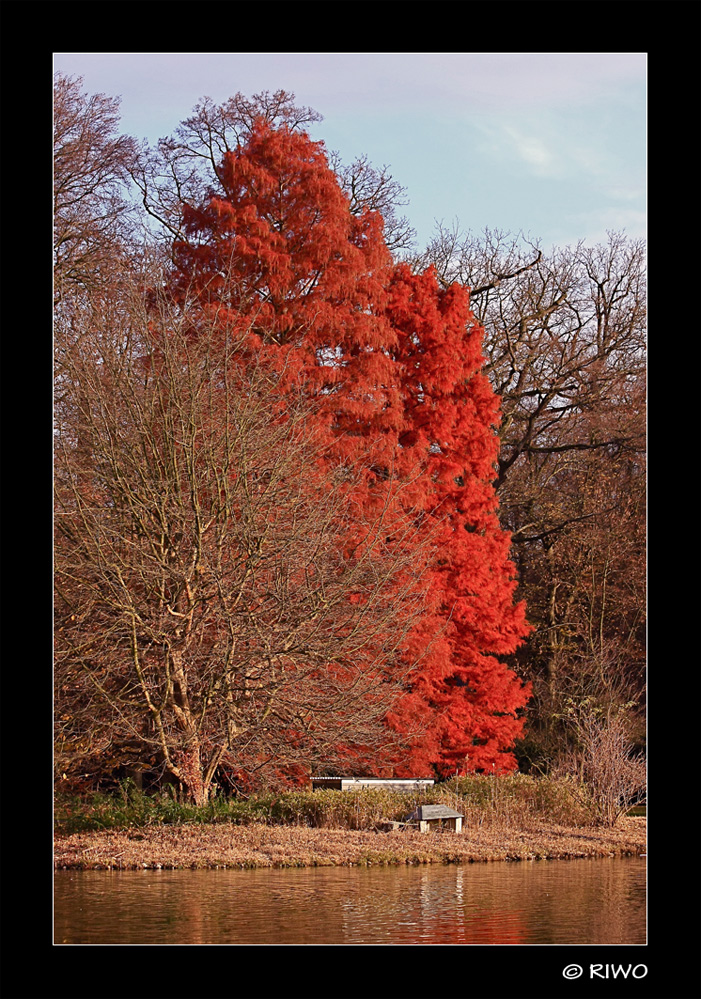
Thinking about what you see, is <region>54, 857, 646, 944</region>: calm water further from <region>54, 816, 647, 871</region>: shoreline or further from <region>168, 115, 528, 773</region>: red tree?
<region>168, 115, 528, 773</region>: red tree

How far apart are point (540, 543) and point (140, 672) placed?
55.4 ft

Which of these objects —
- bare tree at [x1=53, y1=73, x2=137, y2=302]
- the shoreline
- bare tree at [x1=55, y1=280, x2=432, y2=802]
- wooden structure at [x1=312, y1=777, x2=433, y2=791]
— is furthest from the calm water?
bare tree at [x1=53, y1=73, x2=137, y2=302]

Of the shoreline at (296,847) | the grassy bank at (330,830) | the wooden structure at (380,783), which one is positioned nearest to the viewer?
the shoreline at (296,847)

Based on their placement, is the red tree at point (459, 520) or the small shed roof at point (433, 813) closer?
the small shed roof at point (433, 813)

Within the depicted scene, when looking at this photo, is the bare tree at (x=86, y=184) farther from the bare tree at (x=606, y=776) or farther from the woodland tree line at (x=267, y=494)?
the bare tree at (x=606, y=776)

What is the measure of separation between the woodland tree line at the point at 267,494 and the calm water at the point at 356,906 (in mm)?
3185

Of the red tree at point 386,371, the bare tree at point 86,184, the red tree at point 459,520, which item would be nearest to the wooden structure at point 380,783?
the red tree at point 386,371

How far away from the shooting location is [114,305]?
1700cm

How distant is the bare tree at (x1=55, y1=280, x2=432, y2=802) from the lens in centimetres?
1474

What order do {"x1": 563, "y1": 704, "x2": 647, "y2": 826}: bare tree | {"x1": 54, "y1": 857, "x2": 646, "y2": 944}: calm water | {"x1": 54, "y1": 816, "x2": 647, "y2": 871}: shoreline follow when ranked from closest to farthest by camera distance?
{"x1": 54, "y1": 857, "x2": 646, "y2": 944}: calm water, {"x1": 54, "y1": 816, "x2": 647, "y2": 871}: shoreline, {"x1": 563, "y1": 704, "x2": 647, "y2": 826}: bare tree

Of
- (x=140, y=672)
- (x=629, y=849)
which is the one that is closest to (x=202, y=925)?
(x=140, y=672)

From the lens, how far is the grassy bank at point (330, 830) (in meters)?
12.9

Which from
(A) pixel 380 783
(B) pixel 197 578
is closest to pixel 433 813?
(A) pixel 380 783
